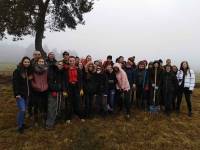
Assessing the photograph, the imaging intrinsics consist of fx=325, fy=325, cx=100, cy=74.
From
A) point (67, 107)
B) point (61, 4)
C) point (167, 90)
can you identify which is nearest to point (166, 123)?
point (167, 90)

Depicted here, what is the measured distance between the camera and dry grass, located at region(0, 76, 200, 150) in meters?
12.6

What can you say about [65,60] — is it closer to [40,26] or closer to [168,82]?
[168,82]

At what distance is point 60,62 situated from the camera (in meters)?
13.5

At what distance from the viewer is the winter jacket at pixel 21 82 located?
12.6 meters

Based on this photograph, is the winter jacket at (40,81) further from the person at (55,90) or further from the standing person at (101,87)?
the standing person at (101,87)

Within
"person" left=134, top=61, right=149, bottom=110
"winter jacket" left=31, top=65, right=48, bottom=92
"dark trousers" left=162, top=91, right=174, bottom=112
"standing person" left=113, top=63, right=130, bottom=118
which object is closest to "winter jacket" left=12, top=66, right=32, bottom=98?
"winter jacket" left=31, top=65, right=48, bottom=92

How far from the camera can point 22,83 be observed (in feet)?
42.1

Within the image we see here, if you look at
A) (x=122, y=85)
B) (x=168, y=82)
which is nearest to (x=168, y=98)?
(x=168, y=82)

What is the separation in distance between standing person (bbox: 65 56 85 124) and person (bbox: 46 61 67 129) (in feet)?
1.05

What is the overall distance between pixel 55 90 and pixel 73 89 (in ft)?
2.90

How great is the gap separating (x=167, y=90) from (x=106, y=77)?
130 inches

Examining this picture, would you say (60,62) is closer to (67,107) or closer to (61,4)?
(67,107)

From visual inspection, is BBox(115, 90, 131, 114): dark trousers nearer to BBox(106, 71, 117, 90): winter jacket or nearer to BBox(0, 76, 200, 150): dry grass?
BBox(106, 71, 117, 90): winter jacket

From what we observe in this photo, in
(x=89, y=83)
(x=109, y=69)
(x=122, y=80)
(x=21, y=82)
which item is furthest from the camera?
(x=122, y=80)
